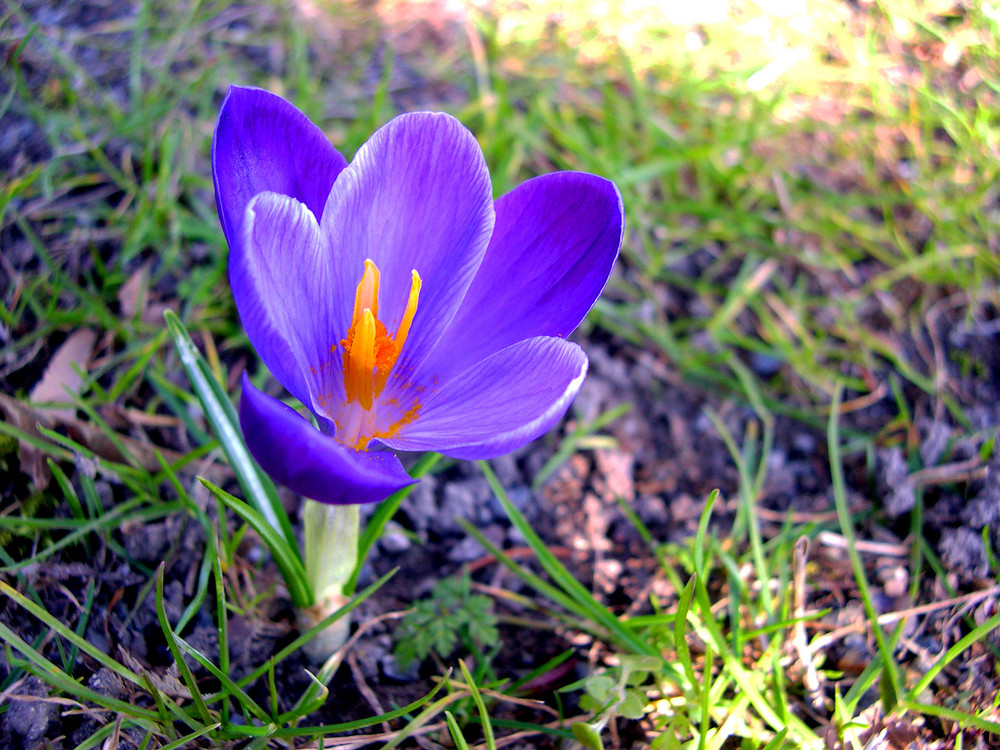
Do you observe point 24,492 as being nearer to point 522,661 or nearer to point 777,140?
point 522,661

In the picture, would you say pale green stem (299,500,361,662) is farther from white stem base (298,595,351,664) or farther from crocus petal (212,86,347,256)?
crocus petal (212,86,347,256)

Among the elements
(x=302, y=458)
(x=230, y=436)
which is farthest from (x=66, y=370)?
(x=302, y=458)

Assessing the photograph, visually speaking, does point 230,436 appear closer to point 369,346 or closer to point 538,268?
point 369,346

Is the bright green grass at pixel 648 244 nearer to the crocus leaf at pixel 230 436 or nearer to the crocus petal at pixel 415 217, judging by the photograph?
the crocus leaf at pixel 230 436

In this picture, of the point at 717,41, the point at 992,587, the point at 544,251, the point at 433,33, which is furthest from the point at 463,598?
the point at 717,41

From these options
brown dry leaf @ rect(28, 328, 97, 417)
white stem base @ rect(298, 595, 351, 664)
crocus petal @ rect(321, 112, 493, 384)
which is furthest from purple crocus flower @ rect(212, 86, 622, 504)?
brown dry leaf @ rect(28, 328, 97, 417)

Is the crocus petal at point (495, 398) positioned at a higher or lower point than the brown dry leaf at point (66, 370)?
higher

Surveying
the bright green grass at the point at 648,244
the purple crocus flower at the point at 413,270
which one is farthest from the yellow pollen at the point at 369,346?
the bright green grass at the point at 648,244
